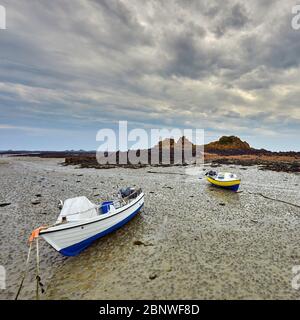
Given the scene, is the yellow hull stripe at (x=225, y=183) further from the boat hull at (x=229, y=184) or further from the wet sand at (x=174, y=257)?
the wet sand at (x=174, y=257)

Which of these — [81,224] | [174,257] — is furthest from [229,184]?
[81,224]

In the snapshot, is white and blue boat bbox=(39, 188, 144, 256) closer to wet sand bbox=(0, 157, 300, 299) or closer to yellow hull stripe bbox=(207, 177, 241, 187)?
wet sand bbox=(0, 157, 300, 299)

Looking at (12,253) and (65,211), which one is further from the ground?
(65,211)

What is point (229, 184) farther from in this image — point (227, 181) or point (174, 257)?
point (174, 257)

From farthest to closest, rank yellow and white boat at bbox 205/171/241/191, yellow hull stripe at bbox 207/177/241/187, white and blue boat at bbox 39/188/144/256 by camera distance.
Result: yellow and white boat at bbox 205/171/241/191 → yellow hull stripe at bbox 207/177/241/187 → white and blue boat at bbox 39/188/144/256

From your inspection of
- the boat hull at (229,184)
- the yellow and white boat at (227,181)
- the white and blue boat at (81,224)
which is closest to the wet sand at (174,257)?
the white and blue boat at (81,224)

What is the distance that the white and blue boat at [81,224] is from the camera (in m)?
7.96

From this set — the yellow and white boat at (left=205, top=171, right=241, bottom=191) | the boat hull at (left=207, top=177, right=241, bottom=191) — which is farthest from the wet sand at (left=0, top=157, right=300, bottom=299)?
the yellow and white boat at (left=205, top=171, right=241, bottom=191)

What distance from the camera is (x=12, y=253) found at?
9391 millimetres

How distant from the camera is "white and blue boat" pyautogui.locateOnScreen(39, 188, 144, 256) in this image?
796cm
